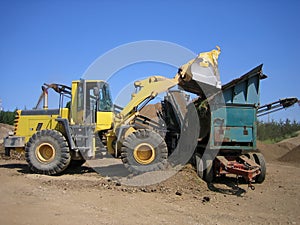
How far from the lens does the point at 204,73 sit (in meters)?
8.40

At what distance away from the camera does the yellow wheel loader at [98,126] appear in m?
8.16

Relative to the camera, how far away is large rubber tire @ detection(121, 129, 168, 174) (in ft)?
26.5

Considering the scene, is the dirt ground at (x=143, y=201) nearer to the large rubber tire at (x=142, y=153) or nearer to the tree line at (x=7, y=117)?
the large rubber tire at (x=142, y=153)

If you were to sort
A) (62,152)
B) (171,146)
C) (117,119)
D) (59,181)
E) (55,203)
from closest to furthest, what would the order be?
(55,203) < (59,181) < (62,152) < (117,119) < (171,146)

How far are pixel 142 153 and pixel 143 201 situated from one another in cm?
220

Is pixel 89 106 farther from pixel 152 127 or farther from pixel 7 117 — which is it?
pixel 7 117

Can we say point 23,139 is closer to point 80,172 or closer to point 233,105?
point 80,172

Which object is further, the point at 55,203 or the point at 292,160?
the point at 292,160

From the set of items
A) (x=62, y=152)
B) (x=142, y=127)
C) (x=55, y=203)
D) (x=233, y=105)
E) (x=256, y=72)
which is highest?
(x=256, y=72)

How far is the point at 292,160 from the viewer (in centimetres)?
1481

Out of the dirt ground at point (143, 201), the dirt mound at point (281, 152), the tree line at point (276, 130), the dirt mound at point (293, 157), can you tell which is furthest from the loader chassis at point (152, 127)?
the tree line at point (276, 130)

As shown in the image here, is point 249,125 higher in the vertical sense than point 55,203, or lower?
higher

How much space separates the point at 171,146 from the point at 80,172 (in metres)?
2.94

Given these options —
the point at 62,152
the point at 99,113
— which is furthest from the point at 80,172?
the point at 99,113
